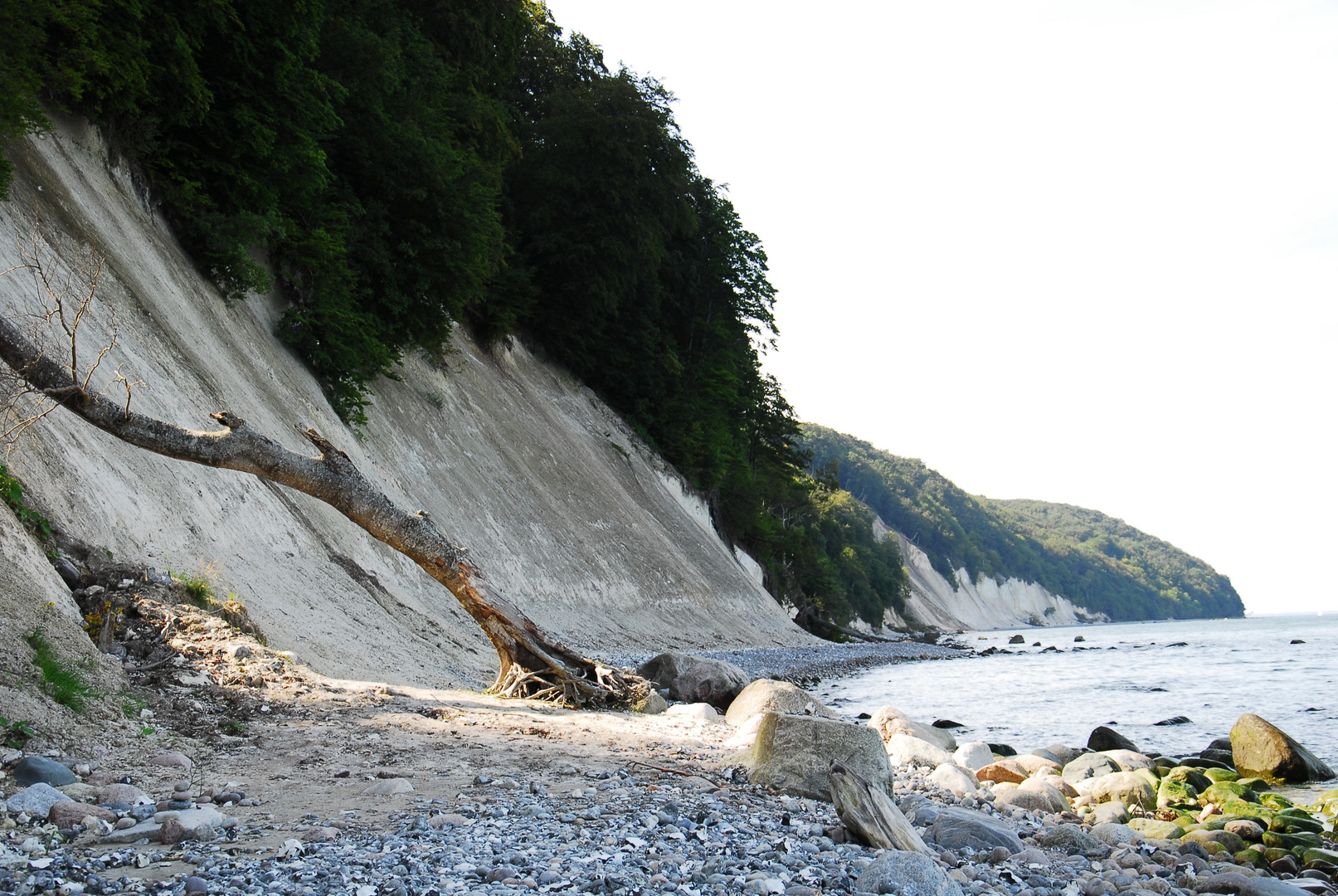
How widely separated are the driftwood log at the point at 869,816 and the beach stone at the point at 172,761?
13.5ft

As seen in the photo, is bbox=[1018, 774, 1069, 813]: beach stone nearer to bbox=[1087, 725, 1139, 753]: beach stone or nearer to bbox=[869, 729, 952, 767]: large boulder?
bbox=[869, 729, 952, 767]: large boulder

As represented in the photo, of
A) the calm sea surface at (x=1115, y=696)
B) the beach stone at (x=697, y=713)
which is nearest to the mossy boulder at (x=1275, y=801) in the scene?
the calm sea surface at (x=1115, y=696)

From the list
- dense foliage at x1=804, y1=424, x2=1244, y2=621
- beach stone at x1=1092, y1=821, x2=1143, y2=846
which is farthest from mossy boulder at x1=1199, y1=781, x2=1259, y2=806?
dense foliage at x1=804, y1=424, x2=1244, y2=621

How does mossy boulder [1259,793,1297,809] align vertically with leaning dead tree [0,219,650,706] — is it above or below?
above

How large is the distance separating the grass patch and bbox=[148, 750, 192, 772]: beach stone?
0.72 metres

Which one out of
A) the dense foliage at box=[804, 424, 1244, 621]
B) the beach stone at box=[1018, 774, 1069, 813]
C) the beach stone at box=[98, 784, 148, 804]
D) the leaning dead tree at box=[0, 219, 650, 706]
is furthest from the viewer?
the dense foliage at box=[804, 424, 1244, 621]

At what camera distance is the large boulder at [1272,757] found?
10641 millimetres

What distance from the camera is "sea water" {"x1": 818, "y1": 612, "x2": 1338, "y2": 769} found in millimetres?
14883

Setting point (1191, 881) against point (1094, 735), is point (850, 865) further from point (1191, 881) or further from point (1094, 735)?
point (1094, 735)

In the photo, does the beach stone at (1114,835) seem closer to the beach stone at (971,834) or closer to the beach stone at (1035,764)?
the beach stone at (971,834)

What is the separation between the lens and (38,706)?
512 centimetres

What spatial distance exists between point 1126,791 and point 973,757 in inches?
70.2

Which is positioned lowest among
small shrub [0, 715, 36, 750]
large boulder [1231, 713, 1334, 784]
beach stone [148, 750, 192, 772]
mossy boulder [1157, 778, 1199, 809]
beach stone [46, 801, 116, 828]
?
beach stone [148, 750, 192, 772]

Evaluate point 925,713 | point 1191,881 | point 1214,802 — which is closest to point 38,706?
A: point 1191,881
